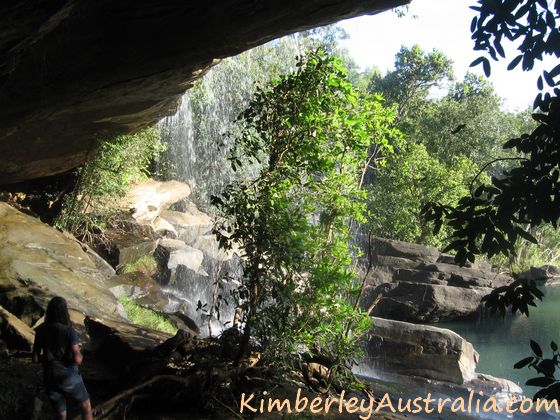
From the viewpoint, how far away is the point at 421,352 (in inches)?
456

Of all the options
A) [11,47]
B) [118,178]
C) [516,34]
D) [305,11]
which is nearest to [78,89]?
[11,47]

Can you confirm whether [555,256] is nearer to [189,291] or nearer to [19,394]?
[189,291]

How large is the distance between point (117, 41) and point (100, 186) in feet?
27.5

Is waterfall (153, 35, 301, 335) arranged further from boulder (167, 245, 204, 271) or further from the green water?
the green water

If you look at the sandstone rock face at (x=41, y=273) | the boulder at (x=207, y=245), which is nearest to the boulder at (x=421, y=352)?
the sandstone rock face at (x=41, y=273)

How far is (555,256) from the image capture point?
3694 centimetres

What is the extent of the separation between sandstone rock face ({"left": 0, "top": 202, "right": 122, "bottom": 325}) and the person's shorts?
316 cm

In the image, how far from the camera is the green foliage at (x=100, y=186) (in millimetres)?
13203

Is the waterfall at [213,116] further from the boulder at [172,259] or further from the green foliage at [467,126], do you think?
the green foliage at [467,126]

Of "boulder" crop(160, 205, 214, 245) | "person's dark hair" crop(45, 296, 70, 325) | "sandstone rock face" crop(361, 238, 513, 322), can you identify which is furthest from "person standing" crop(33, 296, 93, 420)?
"boulder" crop(160, 205, 214, 245)

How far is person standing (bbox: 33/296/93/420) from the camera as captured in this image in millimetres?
4547

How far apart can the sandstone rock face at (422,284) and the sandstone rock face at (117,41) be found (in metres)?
11.2

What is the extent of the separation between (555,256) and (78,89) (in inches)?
1468

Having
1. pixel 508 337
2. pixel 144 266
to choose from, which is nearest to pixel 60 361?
pixel 144 266
